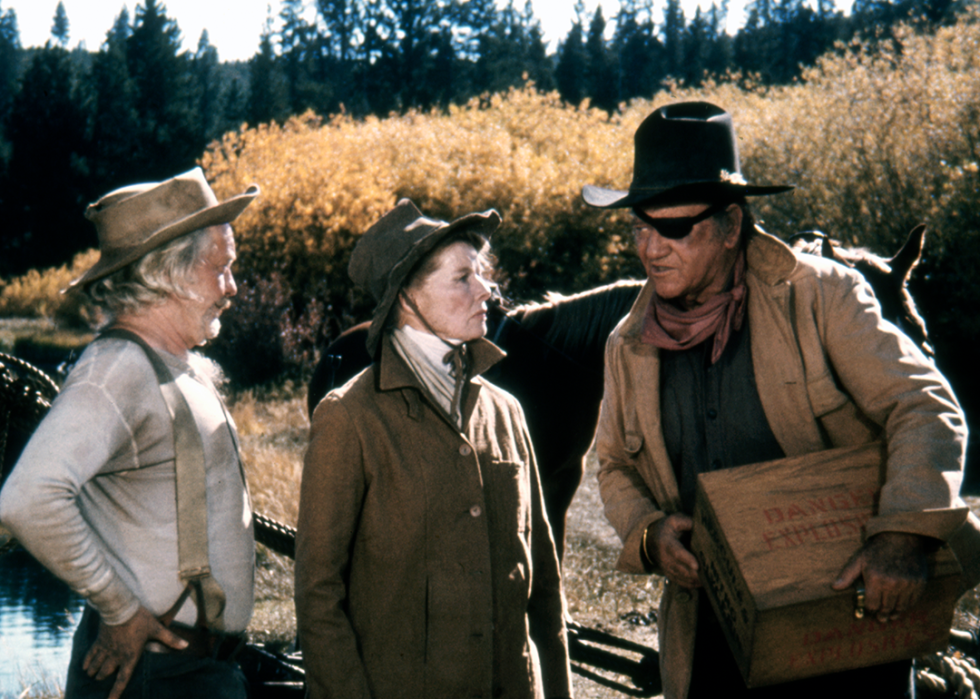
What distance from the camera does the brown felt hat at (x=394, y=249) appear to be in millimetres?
1936

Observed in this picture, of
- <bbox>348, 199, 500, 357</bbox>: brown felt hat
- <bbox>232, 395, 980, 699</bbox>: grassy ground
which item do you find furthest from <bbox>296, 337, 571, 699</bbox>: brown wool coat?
<bbox>232, 395, 980, 699</bbox>: grassy ground

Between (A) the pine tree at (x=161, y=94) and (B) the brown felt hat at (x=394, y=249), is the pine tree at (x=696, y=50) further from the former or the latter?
(B) the brown felt hat at (x=394, y=249)

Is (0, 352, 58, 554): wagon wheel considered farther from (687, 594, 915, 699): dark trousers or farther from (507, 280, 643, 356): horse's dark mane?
(687, 594, 915, 699): dark trousers

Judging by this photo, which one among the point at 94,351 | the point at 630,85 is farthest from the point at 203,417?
the point at 630,85

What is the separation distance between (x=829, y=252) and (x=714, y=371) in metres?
1.03

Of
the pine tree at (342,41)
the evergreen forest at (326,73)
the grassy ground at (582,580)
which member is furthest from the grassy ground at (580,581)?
the pine tree at (342,41)

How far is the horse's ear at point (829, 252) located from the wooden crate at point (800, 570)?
43.8 inches

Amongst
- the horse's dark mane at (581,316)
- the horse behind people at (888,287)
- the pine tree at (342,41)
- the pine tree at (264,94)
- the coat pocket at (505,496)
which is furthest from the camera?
the pine tree at (342,41)

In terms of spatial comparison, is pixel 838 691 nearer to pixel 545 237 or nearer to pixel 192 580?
pixel 192 580

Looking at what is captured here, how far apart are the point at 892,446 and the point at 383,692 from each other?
3.72 ft

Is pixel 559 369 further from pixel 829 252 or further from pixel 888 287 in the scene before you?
pixel 888 287

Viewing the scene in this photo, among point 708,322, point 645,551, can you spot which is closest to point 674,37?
point 708,322

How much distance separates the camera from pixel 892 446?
1.62 m

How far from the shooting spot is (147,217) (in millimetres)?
1852
